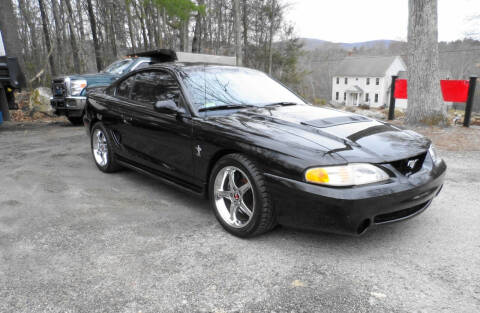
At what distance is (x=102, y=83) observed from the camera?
8.90m

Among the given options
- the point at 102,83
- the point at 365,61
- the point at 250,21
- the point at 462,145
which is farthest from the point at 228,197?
the point at 365,61

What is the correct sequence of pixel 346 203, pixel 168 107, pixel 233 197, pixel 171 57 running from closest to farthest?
pixel 346 203
pixel 233 197
pixel 168 107
pixel 171 57

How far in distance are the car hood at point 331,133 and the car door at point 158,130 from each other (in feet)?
1.59

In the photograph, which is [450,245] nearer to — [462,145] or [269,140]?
[269,140]

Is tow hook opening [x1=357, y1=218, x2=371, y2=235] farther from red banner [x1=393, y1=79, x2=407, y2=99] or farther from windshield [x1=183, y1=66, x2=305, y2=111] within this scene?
red banner [x1=393, y1=79, x2=407, y2=99]

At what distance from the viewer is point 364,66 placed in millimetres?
61031

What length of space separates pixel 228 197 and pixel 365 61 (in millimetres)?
64587

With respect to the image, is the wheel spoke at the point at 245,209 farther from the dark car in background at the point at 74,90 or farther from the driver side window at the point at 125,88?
the dark car in background at the point at 74,90

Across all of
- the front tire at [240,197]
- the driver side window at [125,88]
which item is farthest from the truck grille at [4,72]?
the front tire at [240,197]

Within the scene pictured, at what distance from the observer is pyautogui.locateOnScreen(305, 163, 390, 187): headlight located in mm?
2574

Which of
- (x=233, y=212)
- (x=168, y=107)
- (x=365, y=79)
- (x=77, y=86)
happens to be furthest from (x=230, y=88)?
(x=365, y=79)

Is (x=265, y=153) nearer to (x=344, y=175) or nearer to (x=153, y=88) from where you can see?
(x=344, y=175)

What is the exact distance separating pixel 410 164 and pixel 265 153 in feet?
3.87

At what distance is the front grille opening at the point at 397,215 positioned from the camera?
2666 millimetres
